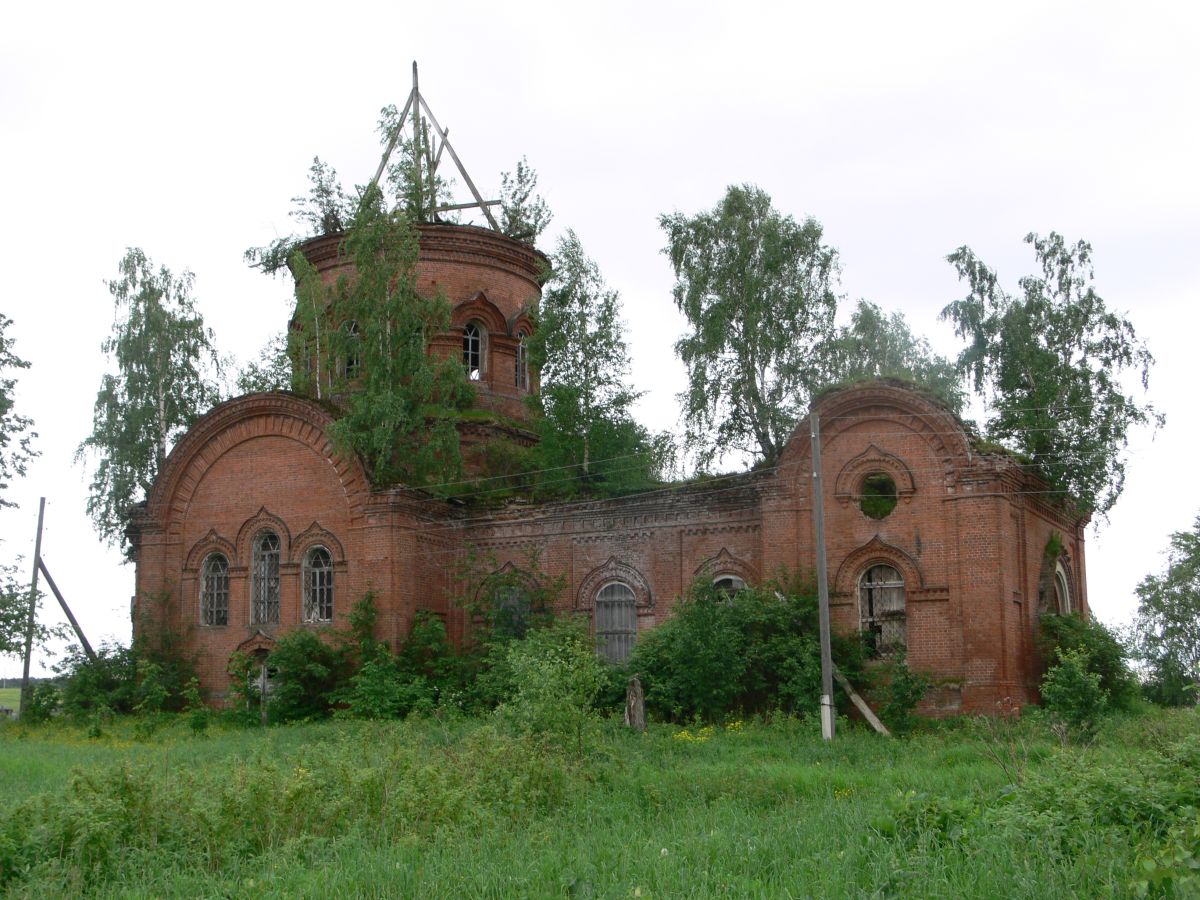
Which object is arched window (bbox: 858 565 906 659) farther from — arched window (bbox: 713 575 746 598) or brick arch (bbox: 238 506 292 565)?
brick arch (bbox: 238 506 292 565)

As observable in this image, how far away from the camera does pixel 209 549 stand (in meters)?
26.1

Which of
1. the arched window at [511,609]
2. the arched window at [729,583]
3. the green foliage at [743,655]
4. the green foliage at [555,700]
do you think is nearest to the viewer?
the green foliage at [555,700]

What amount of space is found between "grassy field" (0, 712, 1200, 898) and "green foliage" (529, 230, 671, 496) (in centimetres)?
1208

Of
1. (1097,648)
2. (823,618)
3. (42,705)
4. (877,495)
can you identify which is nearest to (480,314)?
(877,495)

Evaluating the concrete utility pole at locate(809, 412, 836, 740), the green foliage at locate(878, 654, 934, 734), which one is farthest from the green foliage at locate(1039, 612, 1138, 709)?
the concrete utility pole at locate(809, 412, 836, 740)

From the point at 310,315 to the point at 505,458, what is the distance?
16.6 ft

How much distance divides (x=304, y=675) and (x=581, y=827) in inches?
536

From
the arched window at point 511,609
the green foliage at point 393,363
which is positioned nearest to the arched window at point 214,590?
the green foliage at point 393,363

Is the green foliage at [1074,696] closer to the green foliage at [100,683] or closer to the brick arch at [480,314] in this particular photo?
the brick arch at [480,314]

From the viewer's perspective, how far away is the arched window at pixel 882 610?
818 inches

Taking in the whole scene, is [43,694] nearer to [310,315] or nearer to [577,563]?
[310,315]

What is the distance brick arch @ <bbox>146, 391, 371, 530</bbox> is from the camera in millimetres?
24734

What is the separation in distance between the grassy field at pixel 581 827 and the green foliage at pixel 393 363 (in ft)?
37.3

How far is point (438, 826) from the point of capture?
10227 mm
